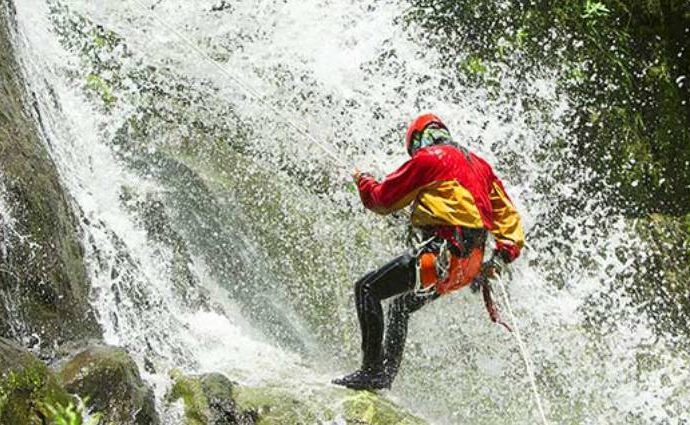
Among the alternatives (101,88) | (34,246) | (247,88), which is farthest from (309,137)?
(101,88)

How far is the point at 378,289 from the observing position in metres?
5.84

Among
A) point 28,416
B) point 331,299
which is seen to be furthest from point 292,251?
point 28,416

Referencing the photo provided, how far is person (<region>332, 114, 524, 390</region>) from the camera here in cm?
561

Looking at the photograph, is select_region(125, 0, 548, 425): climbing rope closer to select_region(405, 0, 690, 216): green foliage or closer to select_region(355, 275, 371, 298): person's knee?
select_region(355, 275, 371, 298): person's knee

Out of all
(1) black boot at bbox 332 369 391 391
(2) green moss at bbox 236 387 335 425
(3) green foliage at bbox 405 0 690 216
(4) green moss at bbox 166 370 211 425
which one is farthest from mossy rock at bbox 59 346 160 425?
(3) green foliage at bbox 405 0 690 216

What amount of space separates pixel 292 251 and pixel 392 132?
1.99 m

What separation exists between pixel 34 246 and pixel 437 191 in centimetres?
260

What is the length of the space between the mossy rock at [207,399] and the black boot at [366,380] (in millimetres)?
793

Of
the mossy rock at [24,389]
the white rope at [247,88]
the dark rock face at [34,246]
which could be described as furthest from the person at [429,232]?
the mossy rock at [24,389]

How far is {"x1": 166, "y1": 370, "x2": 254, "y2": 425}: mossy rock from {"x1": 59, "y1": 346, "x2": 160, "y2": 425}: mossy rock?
0.43 meters

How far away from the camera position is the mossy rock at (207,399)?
5.27m

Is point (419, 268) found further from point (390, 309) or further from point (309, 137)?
point (309, 137)

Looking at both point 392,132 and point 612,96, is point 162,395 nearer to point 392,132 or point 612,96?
point 392,132

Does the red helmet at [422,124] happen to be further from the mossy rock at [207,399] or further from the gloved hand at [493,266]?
the mossy rock at [207,399]
